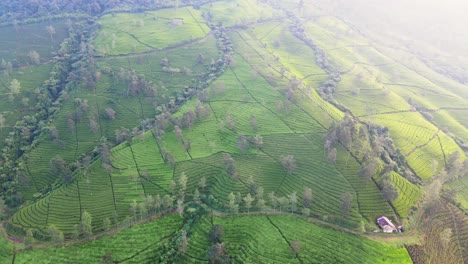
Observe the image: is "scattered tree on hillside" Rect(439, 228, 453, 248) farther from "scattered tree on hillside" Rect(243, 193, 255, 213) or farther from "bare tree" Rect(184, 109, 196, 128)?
"bare tree" Rect(184, 109, 196, 128)

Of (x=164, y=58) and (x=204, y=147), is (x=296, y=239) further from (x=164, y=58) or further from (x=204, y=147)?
(x=164, y=58)

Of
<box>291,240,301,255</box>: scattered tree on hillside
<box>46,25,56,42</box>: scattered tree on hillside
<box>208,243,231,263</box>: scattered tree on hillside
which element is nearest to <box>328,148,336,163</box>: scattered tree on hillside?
<box>291,240,301,255</box>: scattered tree on hillside

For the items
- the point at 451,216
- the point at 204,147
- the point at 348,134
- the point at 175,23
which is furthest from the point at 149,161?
the point at 175,23

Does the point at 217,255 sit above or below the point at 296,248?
below

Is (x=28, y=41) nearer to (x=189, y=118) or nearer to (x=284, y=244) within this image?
(x=189, y=118)

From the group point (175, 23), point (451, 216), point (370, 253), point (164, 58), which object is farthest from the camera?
point (175, 23)

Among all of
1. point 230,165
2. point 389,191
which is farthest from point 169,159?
point 389,191

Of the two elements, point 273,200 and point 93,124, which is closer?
point 273,200
